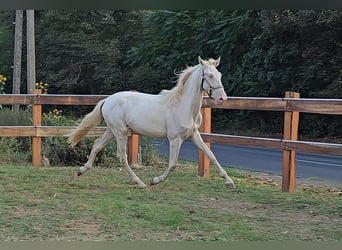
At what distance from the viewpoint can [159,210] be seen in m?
4.33

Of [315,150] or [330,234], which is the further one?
[315,150]

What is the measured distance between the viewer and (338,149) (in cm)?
496

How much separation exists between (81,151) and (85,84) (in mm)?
16882

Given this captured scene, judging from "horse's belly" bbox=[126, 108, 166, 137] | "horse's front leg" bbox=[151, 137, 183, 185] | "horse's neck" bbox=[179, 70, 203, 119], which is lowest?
"horse's front leg" bbox=[151, 137, 183, 185]

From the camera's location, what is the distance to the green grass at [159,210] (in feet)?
11.8

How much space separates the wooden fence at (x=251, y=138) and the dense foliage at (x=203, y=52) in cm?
825

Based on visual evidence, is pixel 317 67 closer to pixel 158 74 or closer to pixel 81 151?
pixel 158 74

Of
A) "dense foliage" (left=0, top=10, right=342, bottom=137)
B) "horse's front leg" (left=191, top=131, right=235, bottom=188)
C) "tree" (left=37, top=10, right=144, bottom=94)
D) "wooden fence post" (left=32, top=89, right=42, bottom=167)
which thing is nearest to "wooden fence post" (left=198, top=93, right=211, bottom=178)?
"horse's front leg" (left=191, top=131, right=235, bottom=188)

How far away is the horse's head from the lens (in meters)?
5.09

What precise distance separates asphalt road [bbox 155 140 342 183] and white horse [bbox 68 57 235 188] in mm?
2665

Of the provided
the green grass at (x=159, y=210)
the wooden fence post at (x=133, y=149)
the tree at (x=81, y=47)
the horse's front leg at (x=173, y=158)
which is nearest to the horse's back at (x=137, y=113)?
the horse's front leg at (x=173, y=158)

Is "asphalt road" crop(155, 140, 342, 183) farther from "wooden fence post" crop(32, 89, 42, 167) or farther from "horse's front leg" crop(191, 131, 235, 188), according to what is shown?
"horse's front leg" crop(191, 131, 235, 188)

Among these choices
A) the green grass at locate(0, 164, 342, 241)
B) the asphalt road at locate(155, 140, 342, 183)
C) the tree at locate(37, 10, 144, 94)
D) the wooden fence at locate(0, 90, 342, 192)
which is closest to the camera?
the green grass at locate(0, 164, 342, 241)

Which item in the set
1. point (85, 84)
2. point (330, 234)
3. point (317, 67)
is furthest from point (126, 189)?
point (85, 84)
